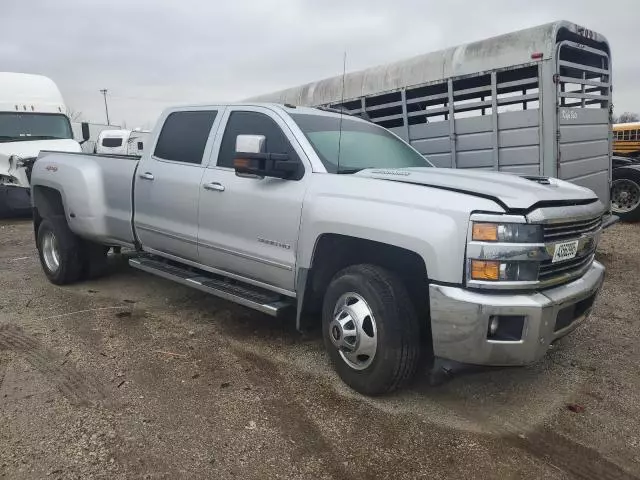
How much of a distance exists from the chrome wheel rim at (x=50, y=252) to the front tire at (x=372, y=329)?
3.94 meters

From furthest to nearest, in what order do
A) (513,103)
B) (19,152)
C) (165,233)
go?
(19,152)
(513,103)
(165,233)

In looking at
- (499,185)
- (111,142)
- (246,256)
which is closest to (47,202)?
(246,256)

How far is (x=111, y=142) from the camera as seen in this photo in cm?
2139

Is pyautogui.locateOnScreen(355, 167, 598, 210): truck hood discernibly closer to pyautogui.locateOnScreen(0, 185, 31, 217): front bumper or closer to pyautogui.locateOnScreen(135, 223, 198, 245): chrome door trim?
pyautogui.locateOnScreen(135, 223, 198, 245): chrome door trim

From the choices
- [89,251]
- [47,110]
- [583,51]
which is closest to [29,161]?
[47,110]

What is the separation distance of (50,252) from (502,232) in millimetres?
5278

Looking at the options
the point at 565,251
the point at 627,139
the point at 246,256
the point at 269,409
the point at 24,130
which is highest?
the point at 24,130

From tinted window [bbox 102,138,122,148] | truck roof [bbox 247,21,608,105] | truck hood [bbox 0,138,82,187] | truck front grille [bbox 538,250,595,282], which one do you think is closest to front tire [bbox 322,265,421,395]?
truck front grille [bbox 538,250,595,282]

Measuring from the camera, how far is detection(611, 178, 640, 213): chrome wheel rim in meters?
9.54

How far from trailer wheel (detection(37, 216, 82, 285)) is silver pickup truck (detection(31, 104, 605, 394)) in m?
0.88

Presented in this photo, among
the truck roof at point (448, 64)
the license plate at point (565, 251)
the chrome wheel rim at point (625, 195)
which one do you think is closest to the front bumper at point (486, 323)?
the license plate at point (565, 251)

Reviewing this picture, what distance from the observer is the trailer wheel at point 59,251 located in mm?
5879

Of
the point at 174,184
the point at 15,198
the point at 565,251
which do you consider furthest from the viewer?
the point at 15,198

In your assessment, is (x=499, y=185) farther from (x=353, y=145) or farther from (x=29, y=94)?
(x=29, y=94)
